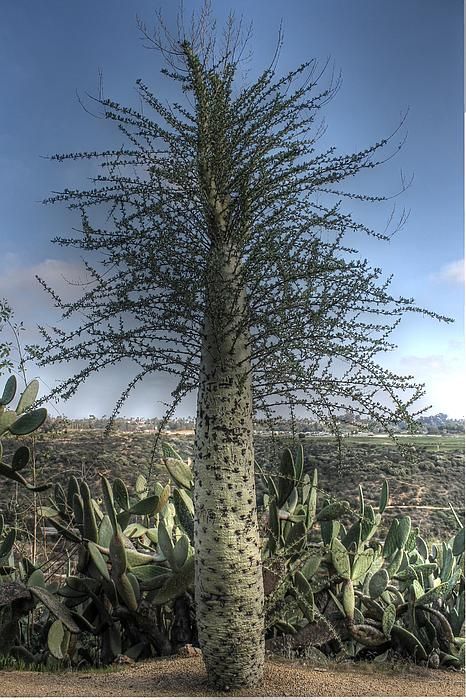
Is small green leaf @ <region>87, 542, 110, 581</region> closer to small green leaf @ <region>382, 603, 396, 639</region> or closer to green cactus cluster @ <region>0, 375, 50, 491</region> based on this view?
green cactus cluster @ <region>0, 375, 50, 491</region>

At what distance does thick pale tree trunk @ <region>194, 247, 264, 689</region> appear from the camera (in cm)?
216

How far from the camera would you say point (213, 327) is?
2.24m

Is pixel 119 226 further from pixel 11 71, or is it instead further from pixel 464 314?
pixel 464 314

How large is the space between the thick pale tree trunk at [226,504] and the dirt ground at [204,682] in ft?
0.44

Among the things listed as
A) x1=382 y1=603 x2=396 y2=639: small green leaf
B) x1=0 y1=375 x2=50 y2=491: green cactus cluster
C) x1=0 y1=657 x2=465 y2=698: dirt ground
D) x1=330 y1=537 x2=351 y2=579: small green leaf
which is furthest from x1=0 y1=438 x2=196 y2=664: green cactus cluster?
x1=382 y1=603 x2=396 y2=639: small green leaf

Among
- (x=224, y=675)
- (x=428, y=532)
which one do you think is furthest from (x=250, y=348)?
(x=428, y=532)

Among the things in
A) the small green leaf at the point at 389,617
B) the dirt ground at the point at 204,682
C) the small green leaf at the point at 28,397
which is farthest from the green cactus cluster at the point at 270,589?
the small green leaf at the point at 28,397

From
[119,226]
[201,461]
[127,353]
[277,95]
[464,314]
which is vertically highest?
[277,95]

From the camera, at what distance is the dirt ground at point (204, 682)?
232 cm

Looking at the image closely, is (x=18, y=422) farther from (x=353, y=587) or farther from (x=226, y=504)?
(x=353, y=587)

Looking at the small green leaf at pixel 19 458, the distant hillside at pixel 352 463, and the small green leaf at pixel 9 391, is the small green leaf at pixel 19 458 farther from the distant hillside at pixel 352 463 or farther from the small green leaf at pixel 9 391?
the distant hillside at pixel 352 463

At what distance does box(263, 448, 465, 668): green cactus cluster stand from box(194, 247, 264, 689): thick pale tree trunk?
300 mm

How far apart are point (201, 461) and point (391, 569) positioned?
112 cm

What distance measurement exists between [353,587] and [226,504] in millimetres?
947
